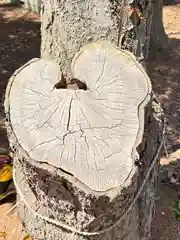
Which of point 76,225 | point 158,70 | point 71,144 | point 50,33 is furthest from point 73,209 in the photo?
point 158,70

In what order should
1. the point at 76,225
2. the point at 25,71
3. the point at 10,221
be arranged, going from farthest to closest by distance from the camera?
the point at 10,221, the point at 25,71, the point at 76,225

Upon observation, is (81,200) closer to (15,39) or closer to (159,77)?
(159,77)

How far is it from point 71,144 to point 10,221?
148 cm

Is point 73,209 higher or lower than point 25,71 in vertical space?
lower

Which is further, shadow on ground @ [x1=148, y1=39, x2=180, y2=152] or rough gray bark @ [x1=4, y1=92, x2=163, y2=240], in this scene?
shadow on ground @ [x1=148, y1=39, x2=180, y2=152]

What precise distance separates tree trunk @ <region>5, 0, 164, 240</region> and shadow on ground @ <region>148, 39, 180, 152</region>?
266 cm

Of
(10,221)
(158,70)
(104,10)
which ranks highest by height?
(104,10)

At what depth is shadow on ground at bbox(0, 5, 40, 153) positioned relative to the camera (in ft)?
24.0

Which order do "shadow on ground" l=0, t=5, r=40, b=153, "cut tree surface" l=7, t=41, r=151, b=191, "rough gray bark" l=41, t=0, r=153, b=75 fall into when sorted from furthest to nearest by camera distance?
"shadow on ground" l=0, t=5, r=40, b=153, "rough gray bark" l=41, t=0, r=153, b=75, "cut tree surface" l=7, t=41, r=151, b=191

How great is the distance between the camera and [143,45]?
10.4 feet

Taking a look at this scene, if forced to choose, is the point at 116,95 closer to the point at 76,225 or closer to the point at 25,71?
the point at 25,71

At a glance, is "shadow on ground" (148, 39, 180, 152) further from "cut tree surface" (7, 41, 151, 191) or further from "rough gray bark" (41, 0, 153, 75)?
"cut tree surface" (7, 41, 151, 191)

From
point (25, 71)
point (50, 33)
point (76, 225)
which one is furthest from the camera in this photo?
point (50, 33)

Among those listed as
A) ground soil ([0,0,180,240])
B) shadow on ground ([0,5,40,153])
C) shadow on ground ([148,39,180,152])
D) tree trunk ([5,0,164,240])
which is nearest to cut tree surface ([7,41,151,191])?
tree trunk ([5,0,164,240])
